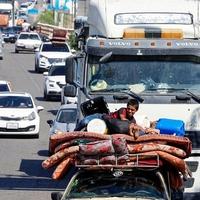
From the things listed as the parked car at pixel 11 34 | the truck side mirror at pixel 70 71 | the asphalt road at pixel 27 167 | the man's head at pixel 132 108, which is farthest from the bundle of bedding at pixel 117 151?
the parked car at pixel 11 34

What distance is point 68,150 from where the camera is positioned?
13289 mm

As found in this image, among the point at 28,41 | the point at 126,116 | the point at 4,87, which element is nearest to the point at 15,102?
the point at 4,87

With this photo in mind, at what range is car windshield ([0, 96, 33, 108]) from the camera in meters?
34.4

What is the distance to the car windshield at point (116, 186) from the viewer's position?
1259 centimetres

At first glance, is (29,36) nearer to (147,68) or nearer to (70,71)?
(70,71)

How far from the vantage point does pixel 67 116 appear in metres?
30.1

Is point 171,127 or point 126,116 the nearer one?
point 171,127

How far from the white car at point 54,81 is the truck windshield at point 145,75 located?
1040 inches

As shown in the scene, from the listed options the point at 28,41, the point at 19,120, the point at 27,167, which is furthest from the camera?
the point at 28,41

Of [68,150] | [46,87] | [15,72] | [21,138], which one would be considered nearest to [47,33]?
[15,72]

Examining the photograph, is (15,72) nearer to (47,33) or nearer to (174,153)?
(47,33)

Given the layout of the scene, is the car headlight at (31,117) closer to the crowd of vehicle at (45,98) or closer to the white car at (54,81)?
the crowd of vehicle at (45,98)

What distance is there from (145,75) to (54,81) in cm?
2695

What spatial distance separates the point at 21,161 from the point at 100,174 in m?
14.8
